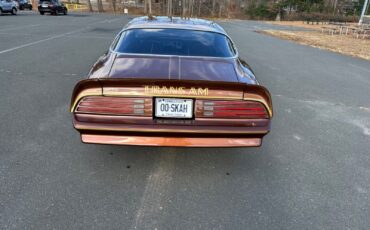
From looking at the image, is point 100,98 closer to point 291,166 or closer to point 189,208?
point 189,208

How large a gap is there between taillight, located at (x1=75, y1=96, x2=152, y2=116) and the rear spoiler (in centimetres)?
5

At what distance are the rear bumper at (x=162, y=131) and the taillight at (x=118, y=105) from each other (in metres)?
0.05

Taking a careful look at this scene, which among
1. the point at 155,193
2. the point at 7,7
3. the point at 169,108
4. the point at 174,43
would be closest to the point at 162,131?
the point at 169,108

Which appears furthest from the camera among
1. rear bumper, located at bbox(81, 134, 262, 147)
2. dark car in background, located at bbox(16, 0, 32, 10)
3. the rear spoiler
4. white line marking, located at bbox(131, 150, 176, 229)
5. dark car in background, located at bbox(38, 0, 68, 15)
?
dark car in background, located at bbox(16, 0, 32, 10)

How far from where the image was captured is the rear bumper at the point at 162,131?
8.38 feet

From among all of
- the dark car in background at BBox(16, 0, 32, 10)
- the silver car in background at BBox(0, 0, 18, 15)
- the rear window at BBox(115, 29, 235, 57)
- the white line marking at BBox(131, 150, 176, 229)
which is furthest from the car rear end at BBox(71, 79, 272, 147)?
the dark car in background at BBox(16, 0, 32, 10)

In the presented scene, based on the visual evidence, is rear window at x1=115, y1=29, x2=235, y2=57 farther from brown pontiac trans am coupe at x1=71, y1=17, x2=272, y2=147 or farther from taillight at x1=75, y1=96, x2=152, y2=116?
taillight at x1=75, y1=96, x2=152, y2=116

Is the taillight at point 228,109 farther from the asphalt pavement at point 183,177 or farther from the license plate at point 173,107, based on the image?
the asphalt pavement at point 183,177

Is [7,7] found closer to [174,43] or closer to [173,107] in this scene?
[174,43]

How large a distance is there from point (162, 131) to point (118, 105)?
46cm

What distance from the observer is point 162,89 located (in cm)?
247

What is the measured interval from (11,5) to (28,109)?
2829 centimetres

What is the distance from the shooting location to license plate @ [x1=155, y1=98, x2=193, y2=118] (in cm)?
252

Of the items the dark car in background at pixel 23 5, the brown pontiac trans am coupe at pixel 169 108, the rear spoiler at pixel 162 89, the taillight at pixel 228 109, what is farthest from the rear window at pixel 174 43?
the dark car in background at pixel 23 5
